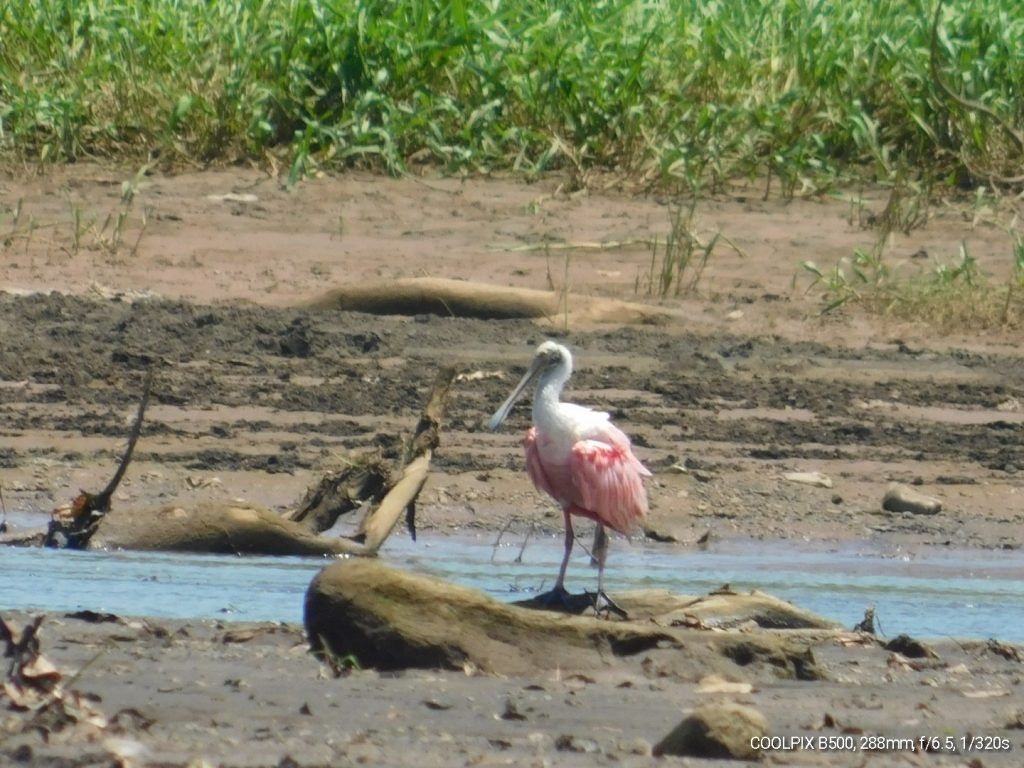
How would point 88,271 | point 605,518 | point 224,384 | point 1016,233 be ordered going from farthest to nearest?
point 1016,233 → point 88,271 → point 224,384 → point 605,518

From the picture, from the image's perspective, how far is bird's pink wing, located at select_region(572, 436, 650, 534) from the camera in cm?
646

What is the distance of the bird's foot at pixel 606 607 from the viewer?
6164 mm

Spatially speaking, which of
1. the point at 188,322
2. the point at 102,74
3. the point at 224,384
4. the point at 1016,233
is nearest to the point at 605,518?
the point at 224,384

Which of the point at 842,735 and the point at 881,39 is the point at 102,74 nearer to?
the point at 881,39

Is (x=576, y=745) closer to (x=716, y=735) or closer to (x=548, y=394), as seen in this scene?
(x=716, y=735)

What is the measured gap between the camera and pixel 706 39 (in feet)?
50.1

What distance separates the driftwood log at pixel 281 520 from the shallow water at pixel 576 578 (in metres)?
0.07

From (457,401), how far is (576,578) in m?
2.23

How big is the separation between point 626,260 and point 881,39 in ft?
11.4

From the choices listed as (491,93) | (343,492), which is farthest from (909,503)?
(491,93)

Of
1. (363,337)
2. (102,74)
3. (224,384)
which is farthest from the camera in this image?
(102,74)

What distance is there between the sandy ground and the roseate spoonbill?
109cm

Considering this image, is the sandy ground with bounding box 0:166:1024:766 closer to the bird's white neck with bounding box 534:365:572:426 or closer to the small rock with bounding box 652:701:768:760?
the small rock with bounding box 652:701:768:760

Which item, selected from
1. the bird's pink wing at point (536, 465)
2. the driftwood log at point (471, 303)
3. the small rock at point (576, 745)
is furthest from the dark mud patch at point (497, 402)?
the small rock at point (576, 745)
